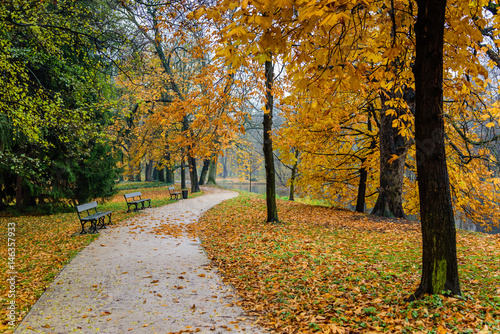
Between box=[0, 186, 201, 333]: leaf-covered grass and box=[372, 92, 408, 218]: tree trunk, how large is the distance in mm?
9237

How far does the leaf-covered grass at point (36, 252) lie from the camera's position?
4.09m

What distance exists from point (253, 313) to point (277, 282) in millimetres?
976

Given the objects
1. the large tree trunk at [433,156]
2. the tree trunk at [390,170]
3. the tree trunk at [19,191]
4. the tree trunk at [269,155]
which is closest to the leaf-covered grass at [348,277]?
the large tree trunk at [433,156]

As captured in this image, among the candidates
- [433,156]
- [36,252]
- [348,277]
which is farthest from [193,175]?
[433,156]

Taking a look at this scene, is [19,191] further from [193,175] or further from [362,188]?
[362,188]

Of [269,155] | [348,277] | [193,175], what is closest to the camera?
[348,277]

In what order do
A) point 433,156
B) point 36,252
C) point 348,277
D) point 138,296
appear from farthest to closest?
point 36,252, point 348,277, point 138,296, point 433,156

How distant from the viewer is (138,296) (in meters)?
4.06

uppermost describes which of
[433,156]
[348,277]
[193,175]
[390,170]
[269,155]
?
[269,155]

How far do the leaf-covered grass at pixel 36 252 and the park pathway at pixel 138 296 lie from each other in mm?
211

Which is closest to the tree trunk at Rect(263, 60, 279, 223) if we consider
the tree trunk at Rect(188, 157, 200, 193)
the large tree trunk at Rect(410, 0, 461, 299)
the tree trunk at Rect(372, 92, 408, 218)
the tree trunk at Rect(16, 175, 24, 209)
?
the tree trunk at Rect(372, 92, 408, 218)

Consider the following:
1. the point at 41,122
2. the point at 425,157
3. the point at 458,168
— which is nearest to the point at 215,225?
the point at 41,122

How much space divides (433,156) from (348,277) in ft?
7.89

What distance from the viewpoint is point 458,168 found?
966 cm
